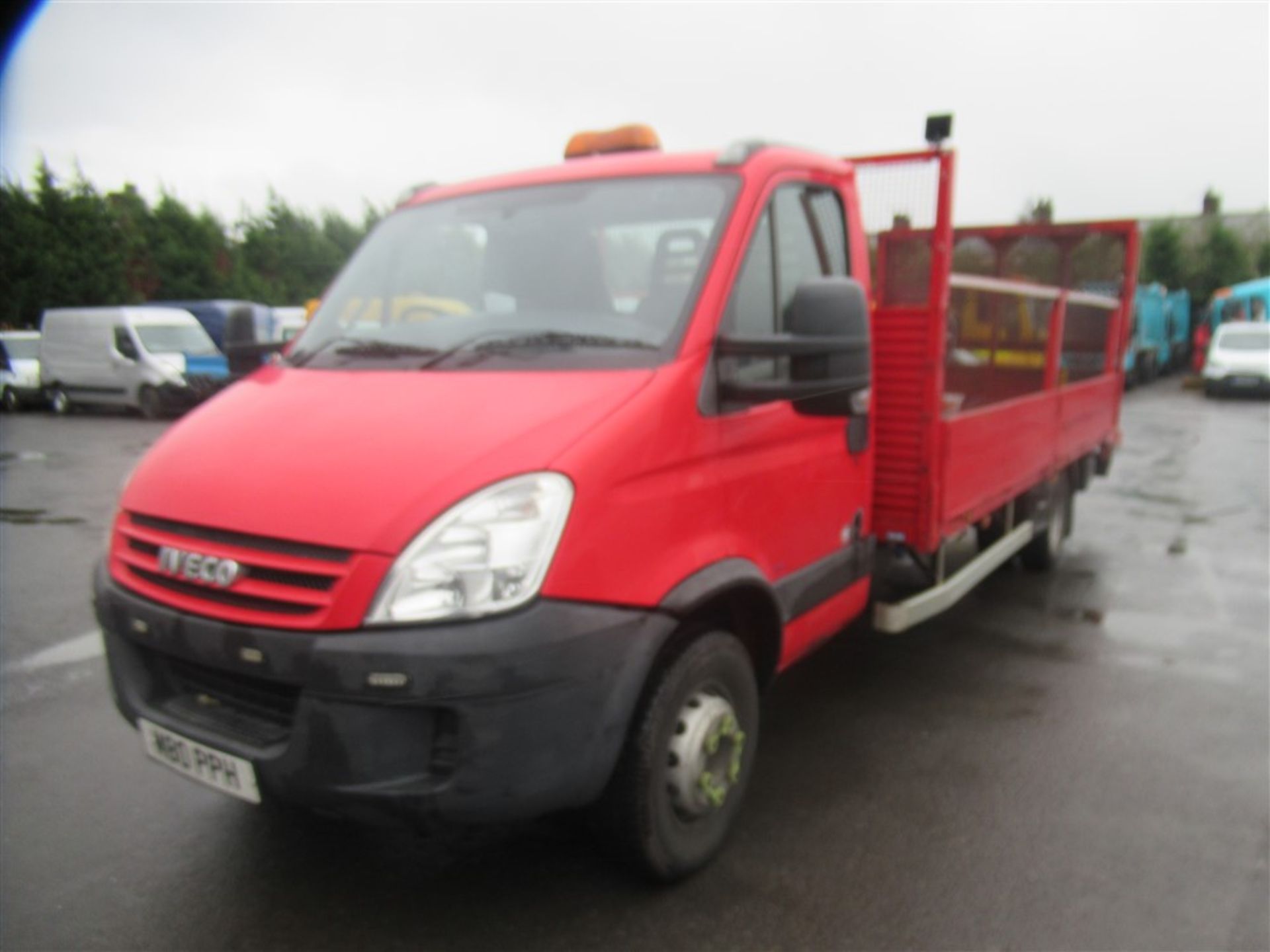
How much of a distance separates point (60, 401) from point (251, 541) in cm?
2166

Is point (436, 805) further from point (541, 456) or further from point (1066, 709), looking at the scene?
point (1066, 709)

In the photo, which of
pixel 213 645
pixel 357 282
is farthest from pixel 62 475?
pixel 213 645

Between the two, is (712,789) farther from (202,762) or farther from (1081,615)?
(1081,615)

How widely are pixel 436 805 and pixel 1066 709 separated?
3.31 metres

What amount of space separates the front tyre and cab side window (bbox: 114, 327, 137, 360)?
19076mm

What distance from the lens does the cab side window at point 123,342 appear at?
62.3 ft

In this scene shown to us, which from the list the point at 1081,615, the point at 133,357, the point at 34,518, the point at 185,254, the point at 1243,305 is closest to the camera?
the point at 1081,615

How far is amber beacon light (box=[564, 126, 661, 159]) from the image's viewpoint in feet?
12.6

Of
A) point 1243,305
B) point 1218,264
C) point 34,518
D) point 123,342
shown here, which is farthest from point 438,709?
point 1218,264

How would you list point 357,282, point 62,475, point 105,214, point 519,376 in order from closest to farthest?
point 519,376
point 357,282
point 62,475
point 105,214

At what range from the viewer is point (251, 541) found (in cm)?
253

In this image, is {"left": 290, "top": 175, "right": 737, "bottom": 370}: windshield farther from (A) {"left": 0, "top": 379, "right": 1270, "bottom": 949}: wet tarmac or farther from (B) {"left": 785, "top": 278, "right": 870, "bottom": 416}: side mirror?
(A) {"left": 0, "top": 379, "right": 1270, "bottom": 949}: wet tarmac

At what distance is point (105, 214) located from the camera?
2806cm

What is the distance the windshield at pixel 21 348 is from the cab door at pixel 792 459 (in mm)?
23093
